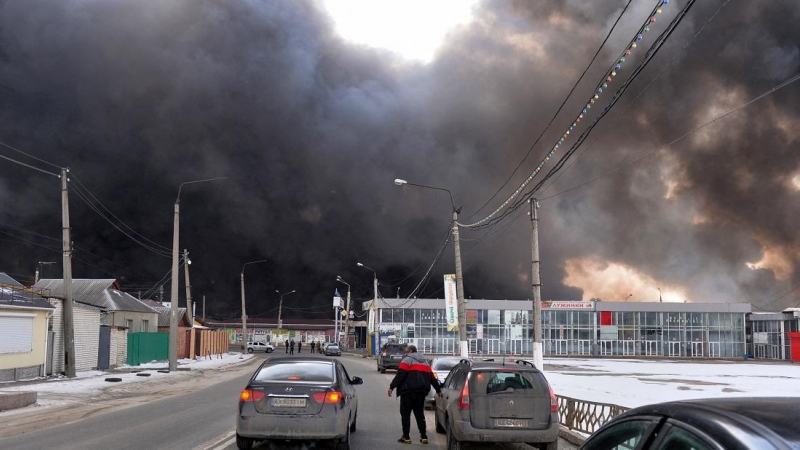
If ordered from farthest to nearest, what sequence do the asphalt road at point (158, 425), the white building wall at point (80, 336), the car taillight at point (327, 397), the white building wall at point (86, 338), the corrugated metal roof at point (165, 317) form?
1. the corrugated metal roof at point (165, 317)
2. the white building wall at point (86, 338)
3. the white building wall at point (80, 336)
4. the asphalt road at point (158, 425)
5. the car taillight at point (327, 397)

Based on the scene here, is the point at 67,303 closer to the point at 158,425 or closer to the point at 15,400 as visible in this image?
the point at 15,400

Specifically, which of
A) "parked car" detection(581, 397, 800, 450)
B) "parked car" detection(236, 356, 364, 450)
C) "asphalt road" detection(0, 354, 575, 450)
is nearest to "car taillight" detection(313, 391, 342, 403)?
"parked car" detection(236, 356, 364, 450)

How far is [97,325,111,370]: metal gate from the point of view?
38625mm

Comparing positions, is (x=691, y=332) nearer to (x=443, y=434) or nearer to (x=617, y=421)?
(x=443, y=434)

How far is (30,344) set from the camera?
2927 cm

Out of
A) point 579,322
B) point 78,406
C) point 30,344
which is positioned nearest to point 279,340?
point 579,322

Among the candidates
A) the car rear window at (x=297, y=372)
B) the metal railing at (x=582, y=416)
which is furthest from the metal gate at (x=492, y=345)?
the car rear window at (x=297, y=372)

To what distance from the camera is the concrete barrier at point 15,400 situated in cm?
1702

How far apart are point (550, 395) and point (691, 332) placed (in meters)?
87.0

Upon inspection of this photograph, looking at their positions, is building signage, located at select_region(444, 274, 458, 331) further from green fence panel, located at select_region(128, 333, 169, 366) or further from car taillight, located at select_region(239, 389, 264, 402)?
car taillight, located at select_region(239, 389, 264, 402)

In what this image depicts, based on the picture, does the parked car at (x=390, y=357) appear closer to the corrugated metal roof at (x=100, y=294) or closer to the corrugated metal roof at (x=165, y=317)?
the corrugated metal roof at (x=100, y=294)

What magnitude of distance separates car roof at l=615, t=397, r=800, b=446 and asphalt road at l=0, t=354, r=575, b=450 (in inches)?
352

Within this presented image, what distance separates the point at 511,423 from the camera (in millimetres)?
10203

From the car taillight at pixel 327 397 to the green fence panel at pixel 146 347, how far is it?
124 feet
